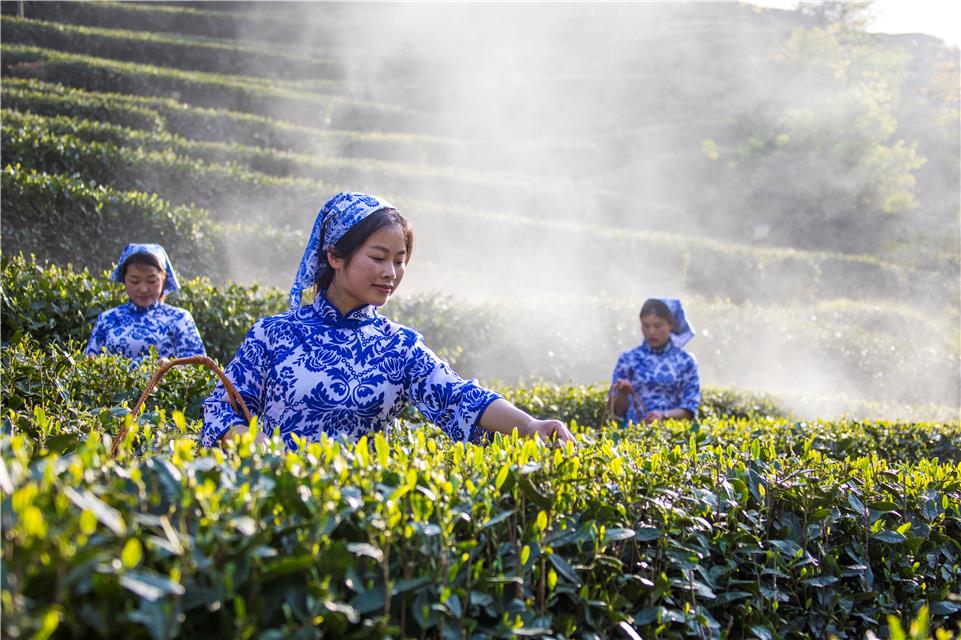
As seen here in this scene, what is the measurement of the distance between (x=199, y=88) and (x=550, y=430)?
60.2ft

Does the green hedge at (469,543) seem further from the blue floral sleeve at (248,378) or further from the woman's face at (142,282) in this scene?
Result: the woman's face at (142,282)

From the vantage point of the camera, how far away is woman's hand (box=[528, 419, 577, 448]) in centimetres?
224

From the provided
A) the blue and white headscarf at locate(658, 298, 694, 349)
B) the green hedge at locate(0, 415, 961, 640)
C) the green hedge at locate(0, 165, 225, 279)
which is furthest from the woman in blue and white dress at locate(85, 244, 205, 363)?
the green hedge at locate(0, 165, 225, 279)

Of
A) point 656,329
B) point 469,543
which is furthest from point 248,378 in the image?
point 656,329

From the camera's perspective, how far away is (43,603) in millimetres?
1190

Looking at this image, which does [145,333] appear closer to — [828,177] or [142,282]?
[142,282]

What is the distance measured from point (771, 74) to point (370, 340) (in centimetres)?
3859

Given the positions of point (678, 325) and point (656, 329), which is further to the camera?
point (678, 325)

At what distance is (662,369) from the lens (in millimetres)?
6000

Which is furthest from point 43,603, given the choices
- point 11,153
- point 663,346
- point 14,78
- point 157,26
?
point 157,26

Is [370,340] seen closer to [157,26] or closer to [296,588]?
[296,588]

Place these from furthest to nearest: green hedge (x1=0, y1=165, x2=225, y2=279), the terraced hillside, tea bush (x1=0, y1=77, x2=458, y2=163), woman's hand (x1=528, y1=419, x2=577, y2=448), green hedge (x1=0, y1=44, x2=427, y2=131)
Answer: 1. green hedge (x1=0, y1=44, x2=427, y2=131)
2. tea bush (x1=0, y1=77, x2=458, y2=163)
3. the terraced hillside
4. green hedge (x1=0, y1=165, x2=225, y2=279)
5. woman's hand (x1=528, y1=419, x2=577, y2=448)

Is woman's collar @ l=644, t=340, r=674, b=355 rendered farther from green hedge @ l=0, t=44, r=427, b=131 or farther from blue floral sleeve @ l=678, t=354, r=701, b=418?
green hedge @ l=0, t=44, r=427, b=131

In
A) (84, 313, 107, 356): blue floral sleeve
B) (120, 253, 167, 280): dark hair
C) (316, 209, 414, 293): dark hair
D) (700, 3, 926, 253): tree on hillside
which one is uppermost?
(700, 3, 926, 253): tree on hillside
